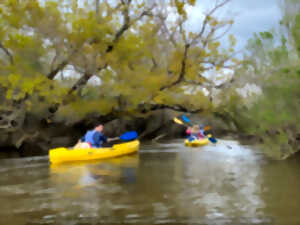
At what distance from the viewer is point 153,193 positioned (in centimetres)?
736

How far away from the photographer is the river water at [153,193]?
5586 millimetres

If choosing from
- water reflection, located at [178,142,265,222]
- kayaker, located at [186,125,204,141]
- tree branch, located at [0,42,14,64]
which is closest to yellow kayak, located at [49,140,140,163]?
water reflection, located at [178,142,265,222]

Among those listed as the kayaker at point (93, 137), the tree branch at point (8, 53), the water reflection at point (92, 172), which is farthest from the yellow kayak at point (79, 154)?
the tree branch at point (8, 53)

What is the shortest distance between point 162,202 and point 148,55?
11.8m

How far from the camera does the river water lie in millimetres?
5586

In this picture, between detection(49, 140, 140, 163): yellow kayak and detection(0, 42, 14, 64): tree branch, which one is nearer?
detection(49, 140, 140, 163): yellow kayak

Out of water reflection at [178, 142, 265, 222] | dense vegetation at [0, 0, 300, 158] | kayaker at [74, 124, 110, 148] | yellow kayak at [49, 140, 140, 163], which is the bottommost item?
water reflection at [178, 142, 265, 222]

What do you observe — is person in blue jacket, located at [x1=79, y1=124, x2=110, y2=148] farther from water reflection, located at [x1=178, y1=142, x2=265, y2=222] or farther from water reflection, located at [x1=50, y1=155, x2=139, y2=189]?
water reflection, located at [x1=178, y1=142, x2=265, y2=222]

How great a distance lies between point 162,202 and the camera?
21.4ft

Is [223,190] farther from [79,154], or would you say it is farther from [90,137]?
[90,137]

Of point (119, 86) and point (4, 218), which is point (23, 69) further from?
point (4, 218)

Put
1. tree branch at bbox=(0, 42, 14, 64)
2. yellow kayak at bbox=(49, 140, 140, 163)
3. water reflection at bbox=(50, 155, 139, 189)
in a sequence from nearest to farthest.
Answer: water reflection at bbox=(50, 155, 139, 189) < yellow kayak at bbox=(49, 140, 140, 163) < tree branch at bbox=(0, 42, 14, 64)

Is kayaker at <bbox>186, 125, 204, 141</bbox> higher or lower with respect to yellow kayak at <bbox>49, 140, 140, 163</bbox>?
higher

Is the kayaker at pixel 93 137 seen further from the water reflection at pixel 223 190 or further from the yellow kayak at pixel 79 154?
the water reflection at pixel 223 190
